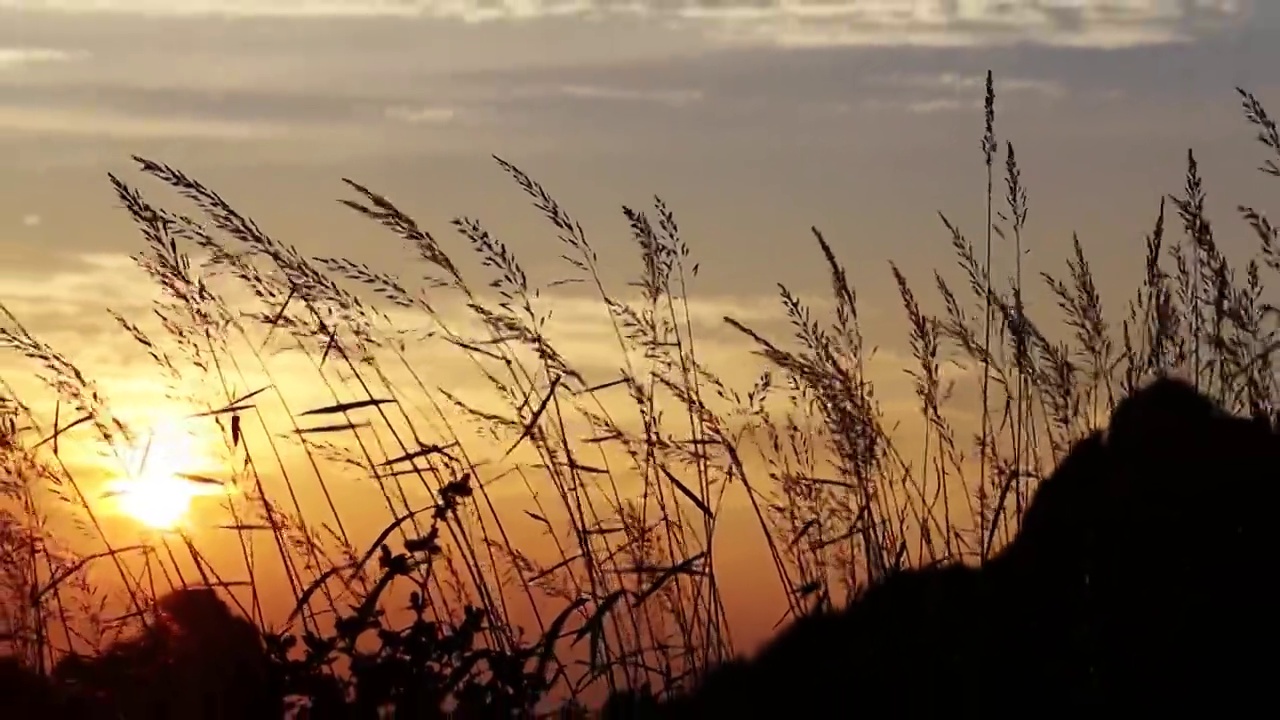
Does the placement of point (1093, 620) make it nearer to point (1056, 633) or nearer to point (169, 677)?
point (1056, 633)

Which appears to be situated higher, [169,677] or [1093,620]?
[169,677]

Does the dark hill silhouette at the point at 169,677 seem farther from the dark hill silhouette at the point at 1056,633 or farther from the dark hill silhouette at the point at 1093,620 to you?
the dark hill silhouette at the point at 1093,620

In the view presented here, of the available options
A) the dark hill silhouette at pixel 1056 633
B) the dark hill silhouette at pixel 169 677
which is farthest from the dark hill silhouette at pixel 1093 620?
the dark hill silhouette at pixel 169 677

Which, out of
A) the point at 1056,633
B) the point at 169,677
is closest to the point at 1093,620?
the point at 1056,633

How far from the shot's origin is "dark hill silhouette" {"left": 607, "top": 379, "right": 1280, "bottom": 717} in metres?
2.85

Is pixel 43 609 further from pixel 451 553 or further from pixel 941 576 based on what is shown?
pixel 941 576

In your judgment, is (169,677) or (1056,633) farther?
(169,677)

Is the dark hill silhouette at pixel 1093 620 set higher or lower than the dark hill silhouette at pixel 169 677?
lower

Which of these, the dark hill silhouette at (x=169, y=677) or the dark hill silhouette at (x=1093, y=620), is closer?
the dark hill silhouette at (x=1093, y=620)

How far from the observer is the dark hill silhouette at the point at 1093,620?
285 cm

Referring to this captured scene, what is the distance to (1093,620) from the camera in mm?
2883

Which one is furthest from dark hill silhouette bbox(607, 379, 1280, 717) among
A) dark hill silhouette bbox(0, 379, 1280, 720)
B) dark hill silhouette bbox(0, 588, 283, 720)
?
dark hill silhouette bbox(0, 588, 283, 720)

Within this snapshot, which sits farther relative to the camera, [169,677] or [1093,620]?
[169,677]

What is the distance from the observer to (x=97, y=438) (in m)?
4.49
